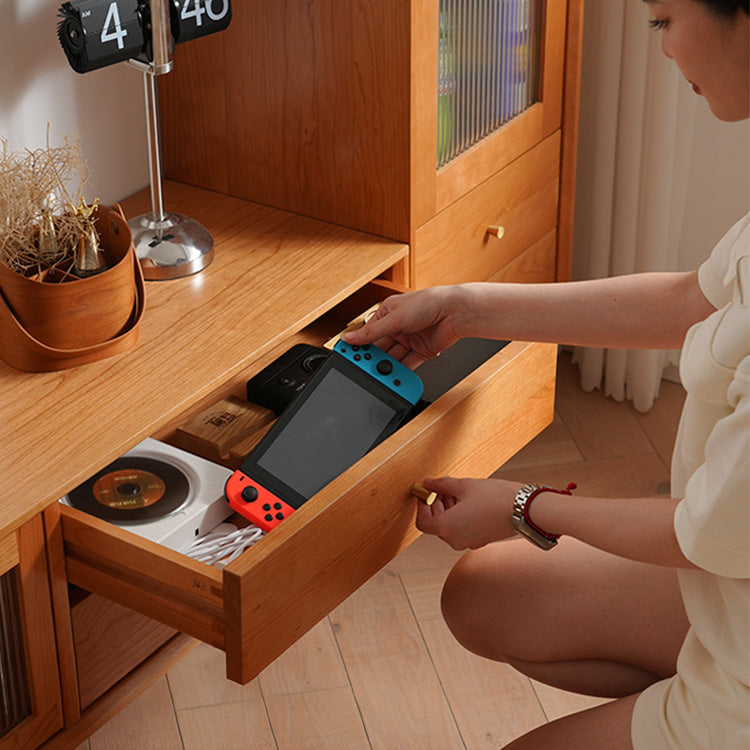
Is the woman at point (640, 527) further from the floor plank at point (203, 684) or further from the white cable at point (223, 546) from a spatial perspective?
the floor plank at point (203, 684)

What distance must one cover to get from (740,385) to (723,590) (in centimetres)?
21

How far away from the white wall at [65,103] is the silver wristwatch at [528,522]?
2.82 ft

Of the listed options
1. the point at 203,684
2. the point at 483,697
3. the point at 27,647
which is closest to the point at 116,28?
the point at 27,647

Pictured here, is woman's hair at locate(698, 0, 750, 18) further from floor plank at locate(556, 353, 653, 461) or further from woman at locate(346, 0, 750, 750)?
floor plank at locate(556, 353, 653, 461)

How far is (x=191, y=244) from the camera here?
4.92 ft

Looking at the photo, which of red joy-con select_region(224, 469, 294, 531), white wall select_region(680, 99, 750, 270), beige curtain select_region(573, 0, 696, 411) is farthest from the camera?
white wall select_region(680, 99, 750, 270)

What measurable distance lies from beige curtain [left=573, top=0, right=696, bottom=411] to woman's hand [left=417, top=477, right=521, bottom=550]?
1.13 m

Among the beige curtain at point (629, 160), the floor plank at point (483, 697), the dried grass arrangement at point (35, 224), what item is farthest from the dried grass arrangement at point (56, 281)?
the beige curtain at point (629, 160)

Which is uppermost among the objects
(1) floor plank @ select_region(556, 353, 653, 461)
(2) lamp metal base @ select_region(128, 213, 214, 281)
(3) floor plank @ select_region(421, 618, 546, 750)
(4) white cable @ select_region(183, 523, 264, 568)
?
(2) lamp metal base @ select_region(128, 213, 214, 281)

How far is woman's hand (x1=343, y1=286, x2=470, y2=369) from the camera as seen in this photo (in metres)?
1.34

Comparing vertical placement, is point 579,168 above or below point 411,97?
below

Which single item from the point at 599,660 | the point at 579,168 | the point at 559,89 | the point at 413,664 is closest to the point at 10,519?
the point at 599,660

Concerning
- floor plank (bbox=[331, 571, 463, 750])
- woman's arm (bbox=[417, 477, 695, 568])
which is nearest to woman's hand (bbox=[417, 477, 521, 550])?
woman's arm (bbox=[417, 477, 695, 568])

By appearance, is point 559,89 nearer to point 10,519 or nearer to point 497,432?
point 497,432
